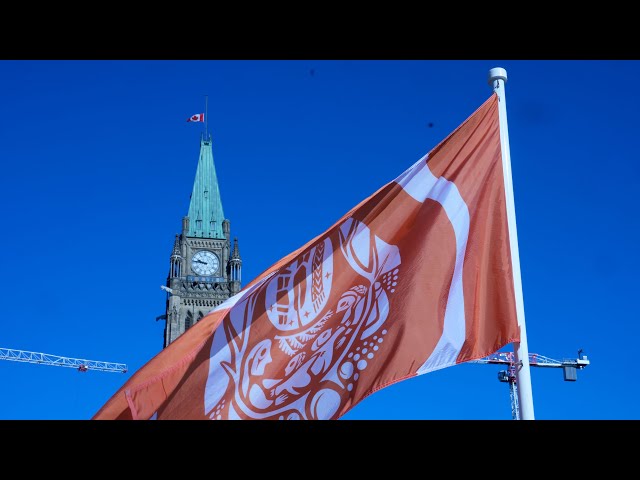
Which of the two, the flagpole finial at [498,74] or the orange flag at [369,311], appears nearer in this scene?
the orange flag at [369,311]

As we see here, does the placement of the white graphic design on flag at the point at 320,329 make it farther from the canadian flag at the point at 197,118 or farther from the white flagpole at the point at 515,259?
the canadian flag at the point at 197,118

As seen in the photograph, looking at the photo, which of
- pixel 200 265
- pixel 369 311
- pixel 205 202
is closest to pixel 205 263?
pixel 200 265

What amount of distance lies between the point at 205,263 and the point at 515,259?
106 meters

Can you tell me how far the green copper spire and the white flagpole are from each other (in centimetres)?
10672

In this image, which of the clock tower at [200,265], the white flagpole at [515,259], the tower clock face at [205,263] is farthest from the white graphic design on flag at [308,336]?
the tower clock face at [205,263]

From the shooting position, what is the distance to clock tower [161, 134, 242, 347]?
365ft

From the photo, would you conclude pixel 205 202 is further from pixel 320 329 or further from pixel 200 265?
pixel 320 329

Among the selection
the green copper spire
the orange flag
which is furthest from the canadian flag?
the orange flag

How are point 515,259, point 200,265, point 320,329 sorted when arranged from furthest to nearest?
point 200,265 < point 320,329 < point 515,259

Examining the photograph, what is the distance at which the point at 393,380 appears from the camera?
10805mm

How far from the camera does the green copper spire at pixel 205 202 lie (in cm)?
11862

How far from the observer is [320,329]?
11523 millimetres

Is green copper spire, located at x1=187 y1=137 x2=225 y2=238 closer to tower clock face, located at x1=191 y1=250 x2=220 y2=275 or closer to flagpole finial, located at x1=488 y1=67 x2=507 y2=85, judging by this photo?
tower clock face, located at x1=191 y1=250 x2=220 y2=275
